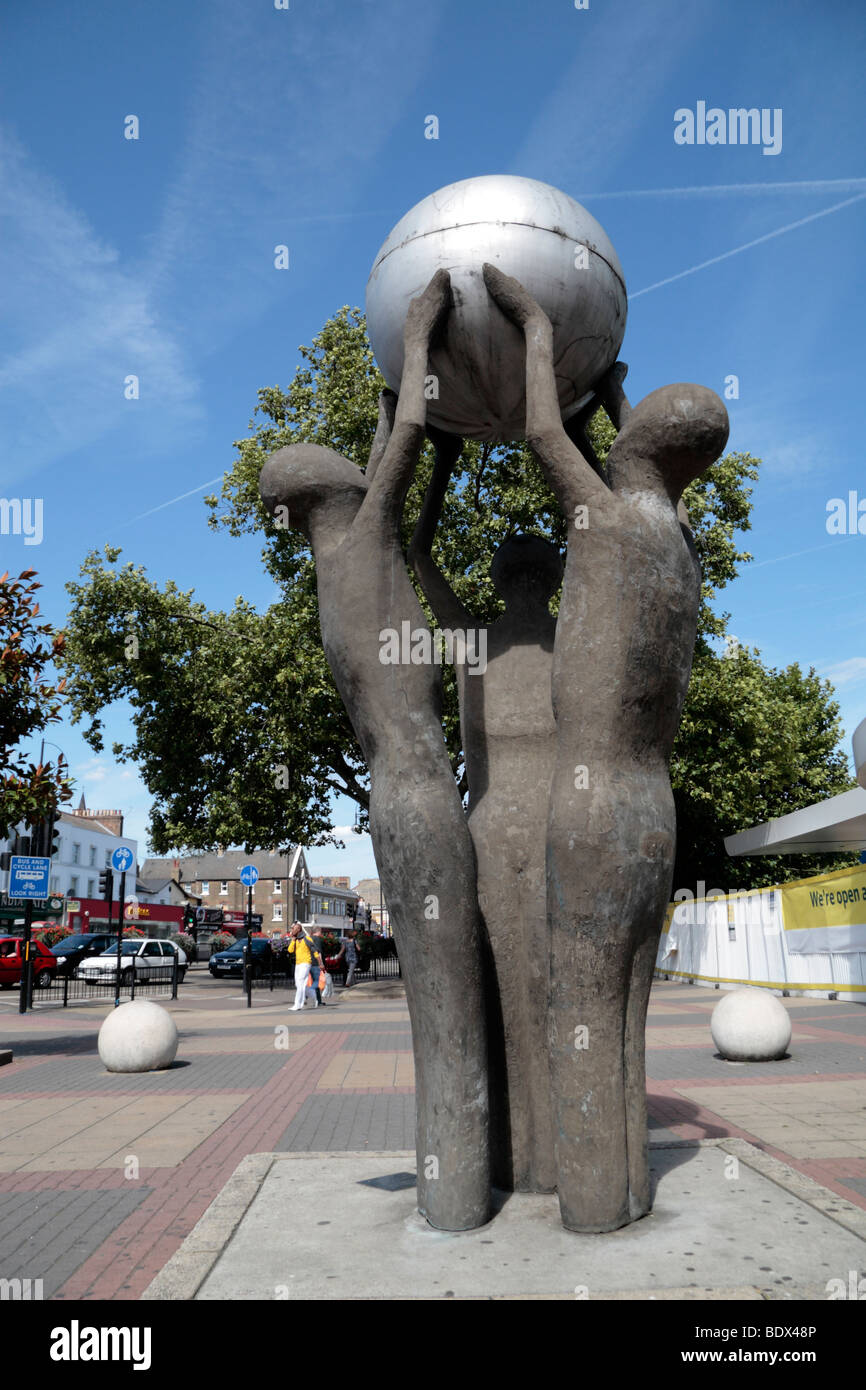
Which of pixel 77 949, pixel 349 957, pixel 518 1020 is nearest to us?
pixel 518 1020

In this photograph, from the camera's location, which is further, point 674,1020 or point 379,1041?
point 674,1020

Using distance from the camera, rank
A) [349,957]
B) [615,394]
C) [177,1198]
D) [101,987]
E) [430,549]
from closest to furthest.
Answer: [615,394]
[177,1198]
[430,549]
[349,957]
[101,987]

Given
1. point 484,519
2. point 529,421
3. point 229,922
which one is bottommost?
point 229,922

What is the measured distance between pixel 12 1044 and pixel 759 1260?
43.7 feet

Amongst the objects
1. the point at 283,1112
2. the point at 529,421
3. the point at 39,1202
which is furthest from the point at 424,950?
the point at 283,1112

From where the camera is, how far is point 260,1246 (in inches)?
181

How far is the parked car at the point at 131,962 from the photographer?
1087 inches

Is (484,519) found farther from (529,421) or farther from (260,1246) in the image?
(260,1246)

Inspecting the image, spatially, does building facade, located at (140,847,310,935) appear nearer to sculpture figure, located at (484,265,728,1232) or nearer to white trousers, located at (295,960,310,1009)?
white trousers, located at (295,960,310,1009)

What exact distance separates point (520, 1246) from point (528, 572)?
12.1 feet

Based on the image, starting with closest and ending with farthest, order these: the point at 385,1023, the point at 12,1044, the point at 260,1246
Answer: the point at 260,1246 < the point at 12,1044 < the point at 385,1023

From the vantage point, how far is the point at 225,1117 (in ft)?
28.8

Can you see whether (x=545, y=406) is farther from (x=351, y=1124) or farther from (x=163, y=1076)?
(x=163, y=1076)

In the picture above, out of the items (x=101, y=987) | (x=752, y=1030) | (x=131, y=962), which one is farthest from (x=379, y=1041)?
(x=101, y=987)
